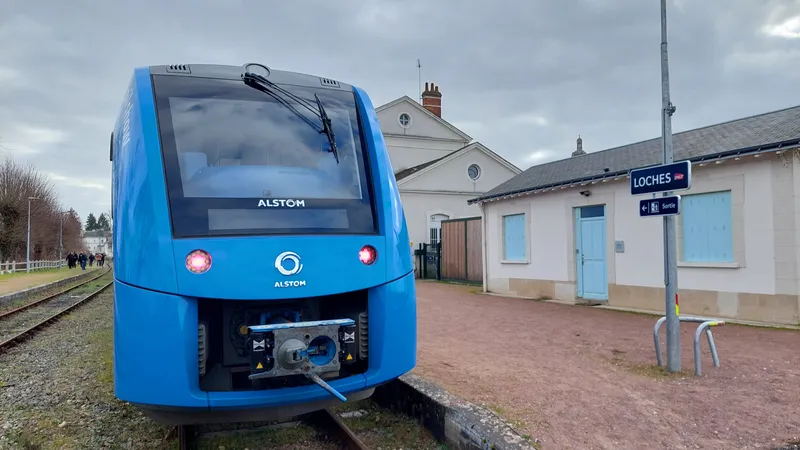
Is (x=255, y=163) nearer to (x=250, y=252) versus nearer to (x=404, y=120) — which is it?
(x=250, y=252)

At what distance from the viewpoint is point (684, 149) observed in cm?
1125

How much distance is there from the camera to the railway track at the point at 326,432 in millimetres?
4223

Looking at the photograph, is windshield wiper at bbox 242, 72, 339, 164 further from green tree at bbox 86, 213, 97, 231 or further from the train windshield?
green tree at bbox 86, 213, 97, 231

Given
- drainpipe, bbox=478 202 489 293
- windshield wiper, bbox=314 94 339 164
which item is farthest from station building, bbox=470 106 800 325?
windshield wiper, bbox=314 94 339 164

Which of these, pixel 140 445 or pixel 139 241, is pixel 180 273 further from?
pixel 140 445

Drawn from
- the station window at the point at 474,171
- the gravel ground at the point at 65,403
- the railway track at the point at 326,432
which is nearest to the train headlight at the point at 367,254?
the railway track at the point at 326,432

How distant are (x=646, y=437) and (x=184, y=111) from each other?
4.04m

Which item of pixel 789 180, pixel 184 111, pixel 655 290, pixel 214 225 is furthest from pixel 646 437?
pixel 655 290

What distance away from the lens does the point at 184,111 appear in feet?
12.7

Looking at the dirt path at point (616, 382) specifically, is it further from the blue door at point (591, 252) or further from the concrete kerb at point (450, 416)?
the blue door at point (591, 252)

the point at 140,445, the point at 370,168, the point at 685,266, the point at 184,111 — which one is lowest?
the point at 140,445

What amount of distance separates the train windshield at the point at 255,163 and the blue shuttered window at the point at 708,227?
8.21m

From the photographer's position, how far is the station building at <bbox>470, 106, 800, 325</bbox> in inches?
361

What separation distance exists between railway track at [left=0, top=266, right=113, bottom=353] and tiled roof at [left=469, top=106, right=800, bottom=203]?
11.4 m
